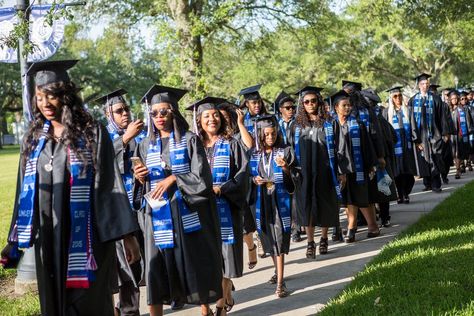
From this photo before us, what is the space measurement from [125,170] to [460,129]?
13.1 metres

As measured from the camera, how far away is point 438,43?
3866 centimetres

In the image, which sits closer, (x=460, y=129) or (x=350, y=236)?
(x=350, y=236)

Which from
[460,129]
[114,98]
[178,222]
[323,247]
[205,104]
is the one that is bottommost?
[323,247]

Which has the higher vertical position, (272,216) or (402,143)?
(402,143)

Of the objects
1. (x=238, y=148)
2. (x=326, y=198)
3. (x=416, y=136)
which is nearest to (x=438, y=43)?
(x=416, y=136)

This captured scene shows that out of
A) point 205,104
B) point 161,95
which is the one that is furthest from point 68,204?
point 205,104

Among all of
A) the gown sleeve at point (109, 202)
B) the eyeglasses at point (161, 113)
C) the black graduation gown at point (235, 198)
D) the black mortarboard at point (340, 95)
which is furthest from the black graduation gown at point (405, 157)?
the gown sleeve at point (109, 202)

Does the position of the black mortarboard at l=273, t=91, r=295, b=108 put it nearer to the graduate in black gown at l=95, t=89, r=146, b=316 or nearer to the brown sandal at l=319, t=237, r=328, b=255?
the brown sandal at l=319, t=237, r=328, b=255

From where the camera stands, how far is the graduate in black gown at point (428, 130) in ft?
44.5

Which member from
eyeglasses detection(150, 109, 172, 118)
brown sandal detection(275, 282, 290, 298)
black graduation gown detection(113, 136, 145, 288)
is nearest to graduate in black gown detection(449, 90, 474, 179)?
brown sandal detection(275, 282, 290, 298)

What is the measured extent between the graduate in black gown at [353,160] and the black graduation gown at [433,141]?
4.01 m

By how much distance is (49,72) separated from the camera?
429cm

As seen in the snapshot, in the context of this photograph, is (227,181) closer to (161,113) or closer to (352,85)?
(161,113)

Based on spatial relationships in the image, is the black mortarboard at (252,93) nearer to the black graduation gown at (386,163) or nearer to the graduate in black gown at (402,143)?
the black graduation gown at (386,163)
